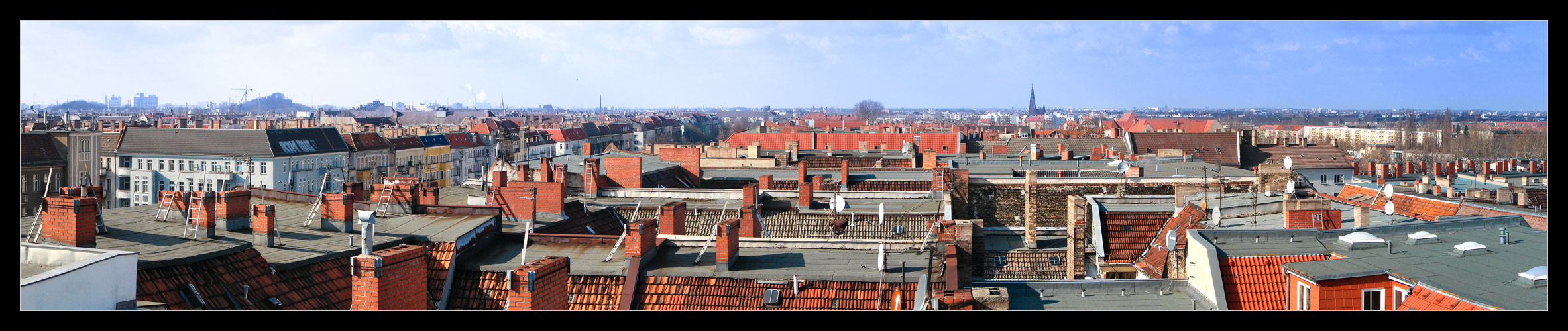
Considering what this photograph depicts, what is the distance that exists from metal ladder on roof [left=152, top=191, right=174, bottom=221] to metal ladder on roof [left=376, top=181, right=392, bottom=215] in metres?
3.10

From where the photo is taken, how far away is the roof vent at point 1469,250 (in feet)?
36.8

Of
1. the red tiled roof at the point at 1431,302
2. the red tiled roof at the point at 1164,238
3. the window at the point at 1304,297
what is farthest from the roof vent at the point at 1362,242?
the red tiled roof at the point at 1431,302

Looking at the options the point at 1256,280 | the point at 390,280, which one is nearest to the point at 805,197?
the point at 1256,280

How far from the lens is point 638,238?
12484 millimetres

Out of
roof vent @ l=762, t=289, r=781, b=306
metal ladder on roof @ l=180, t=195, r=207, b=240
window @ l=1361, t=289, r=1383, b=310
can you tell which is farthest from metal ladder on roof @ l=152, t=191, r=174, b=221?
window @ l=1361, t=289, r=1383, b=310

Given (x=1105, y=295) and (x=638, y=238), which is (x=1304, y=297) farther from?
(x=638, y=238)

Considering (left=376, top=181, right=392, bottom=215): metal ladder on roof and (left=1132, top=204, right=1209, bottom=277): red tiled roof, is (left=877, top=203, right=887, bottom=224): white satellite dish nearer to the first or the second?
(left=1132, top=204, right=1209, bottom=277): red tiled roof

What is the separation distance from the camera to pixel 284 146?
56.2 meters
